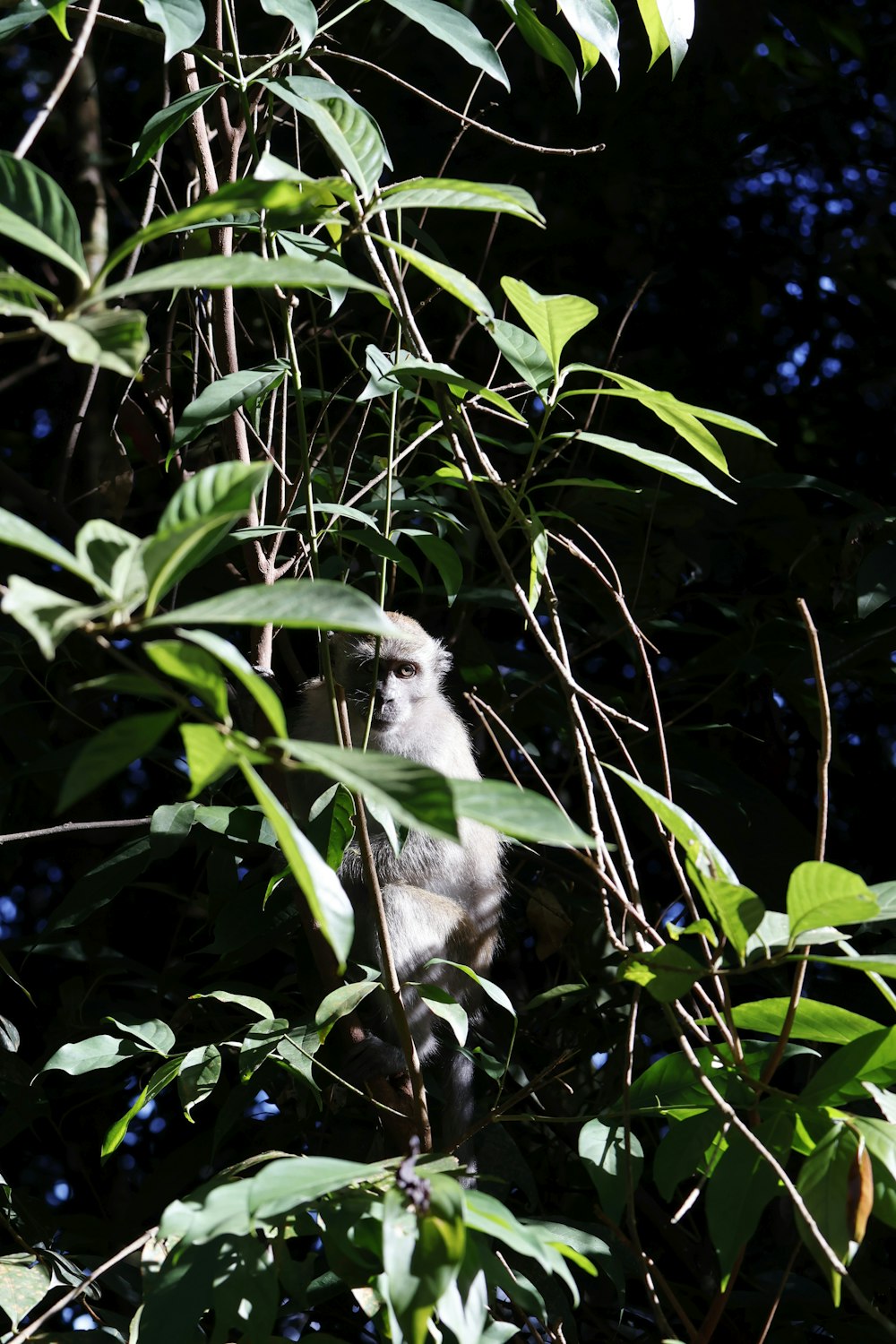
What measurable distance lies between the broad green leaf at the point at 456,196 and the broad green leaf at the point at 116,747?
566 millimetres

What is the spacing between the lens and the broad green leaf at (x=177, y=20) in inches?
52.4

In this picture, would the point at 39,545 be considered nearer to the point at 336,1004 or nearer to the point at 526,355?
the point at 526,355

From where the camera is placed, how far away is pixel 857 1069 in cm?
132

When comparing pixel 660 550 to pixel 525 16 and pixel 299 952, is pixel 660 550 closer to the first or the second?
pixel 299 952

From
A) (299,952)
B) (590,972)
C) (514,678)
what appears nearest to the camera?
(299,952)

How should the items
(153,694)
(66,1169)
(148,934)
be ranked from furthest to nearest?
1. (148,934)
2. (66,1169)
3. (153,694)

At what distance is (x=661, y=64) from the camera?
426 cm

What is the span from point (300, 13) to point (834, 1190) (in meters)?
1.33

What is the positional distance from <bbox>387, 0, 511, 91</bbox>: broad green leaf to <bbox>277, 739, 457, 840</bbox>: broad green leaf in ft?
3.26

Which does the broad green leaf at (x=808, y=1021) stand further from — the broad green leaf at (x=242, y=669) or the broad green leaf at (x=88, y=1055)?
the broad green leaf at (x=88, y=1055)

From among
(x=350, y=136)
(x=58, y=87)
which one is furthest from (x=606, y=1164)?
(x=58, y=87)

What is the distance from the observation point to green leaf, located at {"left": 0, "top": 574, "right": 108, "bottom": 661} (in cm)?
73

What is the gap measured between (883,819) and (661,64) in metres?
2.54

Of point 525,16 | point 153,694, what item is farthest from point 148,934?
point 153,694
